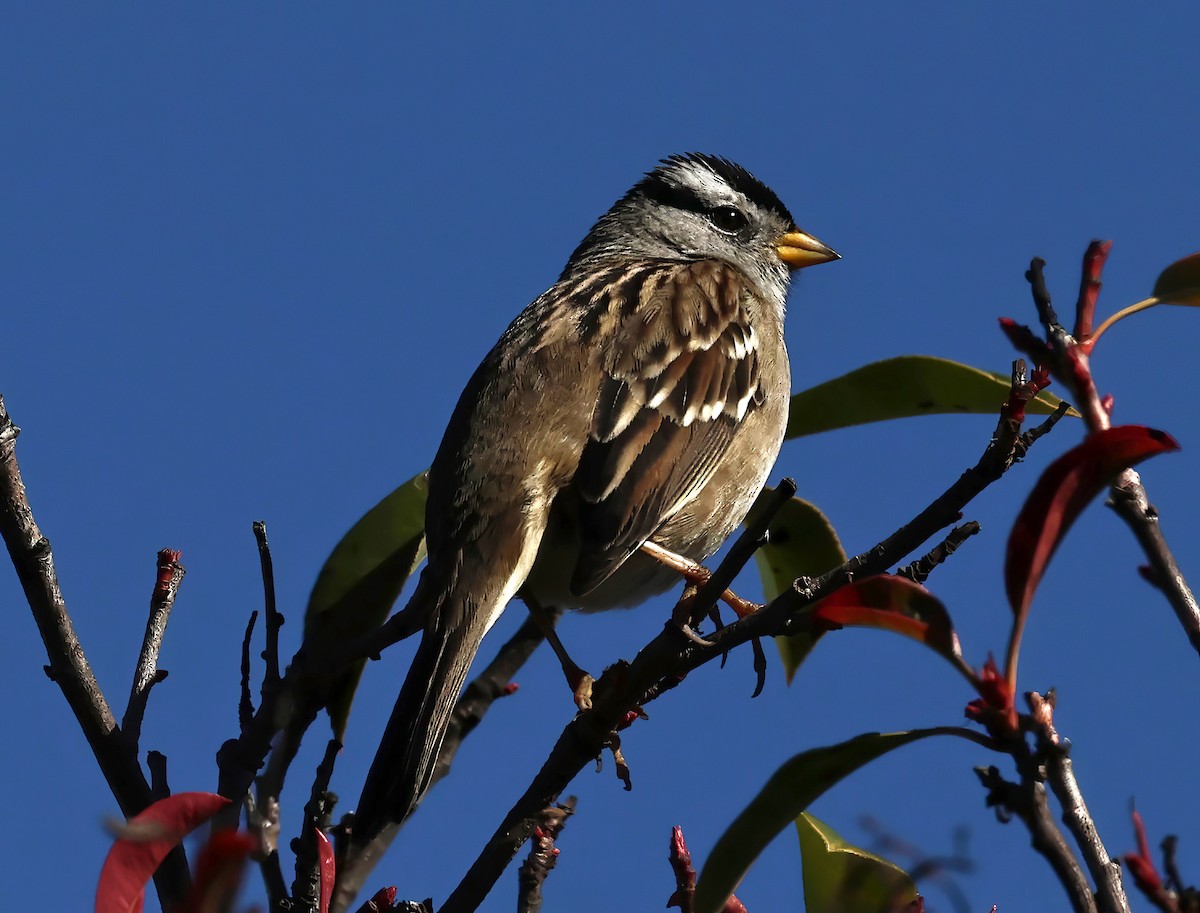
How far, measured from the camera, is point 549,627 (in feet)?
12.6

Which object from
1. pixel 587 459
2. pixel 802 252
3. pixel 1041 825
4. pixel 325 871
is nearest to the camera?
pixel 1041 825

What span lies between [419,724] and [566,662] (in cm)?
81

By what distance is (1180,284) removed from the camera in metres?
2.41

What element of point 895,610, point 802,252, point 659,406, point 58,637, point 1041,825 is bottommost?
point 1041,825

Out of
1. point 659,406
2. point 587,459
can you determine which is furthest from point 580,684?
point 659,406

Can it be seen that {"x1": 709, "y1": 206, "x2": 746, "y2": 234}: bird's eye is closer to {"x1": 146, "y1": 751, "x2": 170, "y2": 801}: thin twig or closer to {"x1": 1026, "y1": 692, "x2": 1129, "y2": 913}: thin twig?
{"x1": 146, "y1": 751, "x2": 170, "y2": 801}: thin twig

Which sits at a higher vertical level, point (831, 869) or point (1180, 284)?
point (1180, 284)

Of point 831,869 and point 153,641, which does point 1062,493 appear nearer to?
point 831,869

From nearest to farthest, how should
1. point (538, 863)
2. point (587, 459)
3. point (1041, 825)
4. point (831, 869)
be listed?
point (1041, 825), point (831, 869), point (538, 863), point (587, 459)

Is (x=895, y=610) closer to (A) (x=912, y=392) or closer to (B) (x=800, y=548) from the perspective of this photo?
(A) (x=912, y=392)

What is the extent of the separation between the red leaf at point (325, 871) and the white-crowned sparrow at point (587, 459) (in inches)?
21.8

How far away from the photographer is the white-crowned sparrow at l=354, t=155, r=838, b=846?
10.5 feet

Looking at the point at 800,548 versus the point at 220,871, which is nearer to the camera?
the point at 220,871

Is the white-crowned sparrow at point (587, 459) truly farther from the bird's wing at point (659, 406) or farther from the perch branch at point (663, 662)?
the perch branch at point (663, 662)
